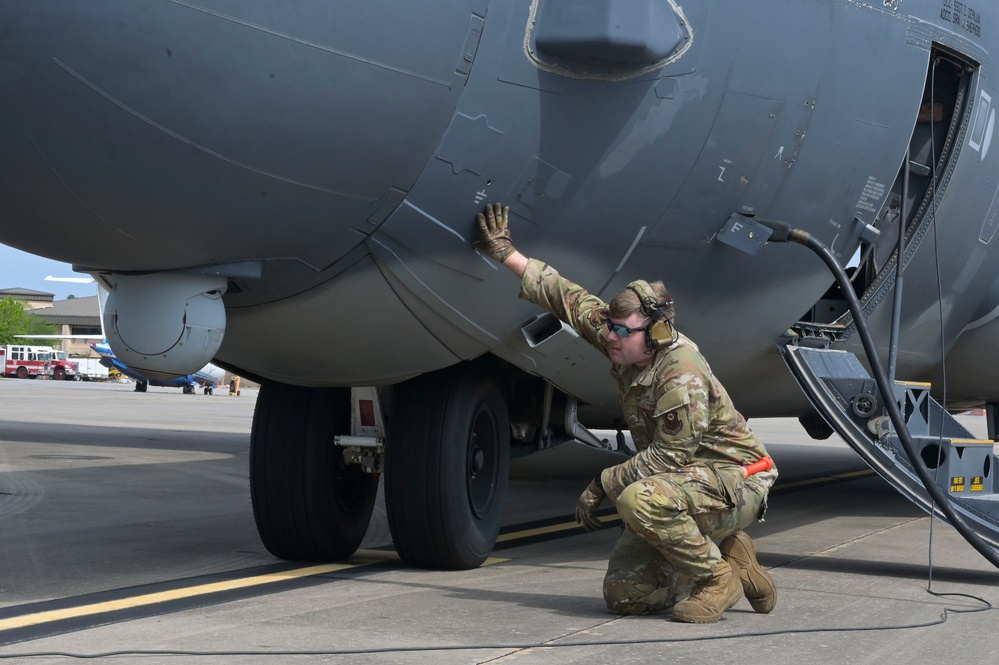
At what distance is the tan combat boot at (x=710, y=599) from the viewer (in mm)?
5133

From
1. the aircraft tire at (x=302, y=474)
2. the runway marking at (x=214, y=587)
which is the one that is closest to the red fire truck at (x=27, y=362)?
the runway marking at (x=214, y=587)

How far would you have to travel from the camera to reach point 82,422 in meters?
22.5

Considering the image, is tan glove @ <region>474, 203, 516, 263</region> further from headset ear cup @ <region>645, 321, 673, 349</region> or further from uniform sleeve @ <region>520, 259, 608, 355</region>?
headset ear cup @ <region>645, 321, 673, 349</region>

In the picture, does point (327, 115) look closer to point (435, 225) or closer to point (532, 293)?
point (435, 225)

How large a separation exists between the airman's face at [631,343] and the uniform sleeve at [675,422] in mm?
124

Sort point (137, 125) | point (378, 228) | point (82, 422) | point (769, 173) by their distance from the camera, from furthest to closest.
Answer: point (82, 422) < point (769, 173) < point (378, 228) < point (137, 125)

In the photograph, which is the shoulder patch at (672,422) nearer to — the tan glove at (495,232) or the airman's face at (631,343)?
the airman's face at (631,343)

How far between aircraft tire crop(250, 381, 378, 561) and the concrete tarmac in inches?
6.2

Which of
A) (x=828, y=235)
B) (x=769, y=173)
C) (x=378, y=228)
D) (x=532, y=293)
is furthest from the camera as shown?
(x=828, y=235)

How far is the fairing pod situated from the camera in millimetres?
4781

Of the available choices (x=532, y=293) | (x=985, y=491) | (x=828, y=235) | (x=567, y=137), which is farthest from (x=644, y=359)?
(x=985, y=491)

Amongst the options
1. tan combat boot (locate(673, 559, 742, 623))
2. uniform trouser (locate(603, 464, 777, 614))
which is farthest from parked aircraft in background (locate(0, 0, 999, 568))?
tan combat boot (locate(673, 559, 742, 623))

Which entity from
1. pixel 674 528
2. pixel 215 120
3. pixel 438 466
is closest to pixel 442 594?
pixel 438 466

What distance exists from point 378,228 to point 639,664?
1939mm
